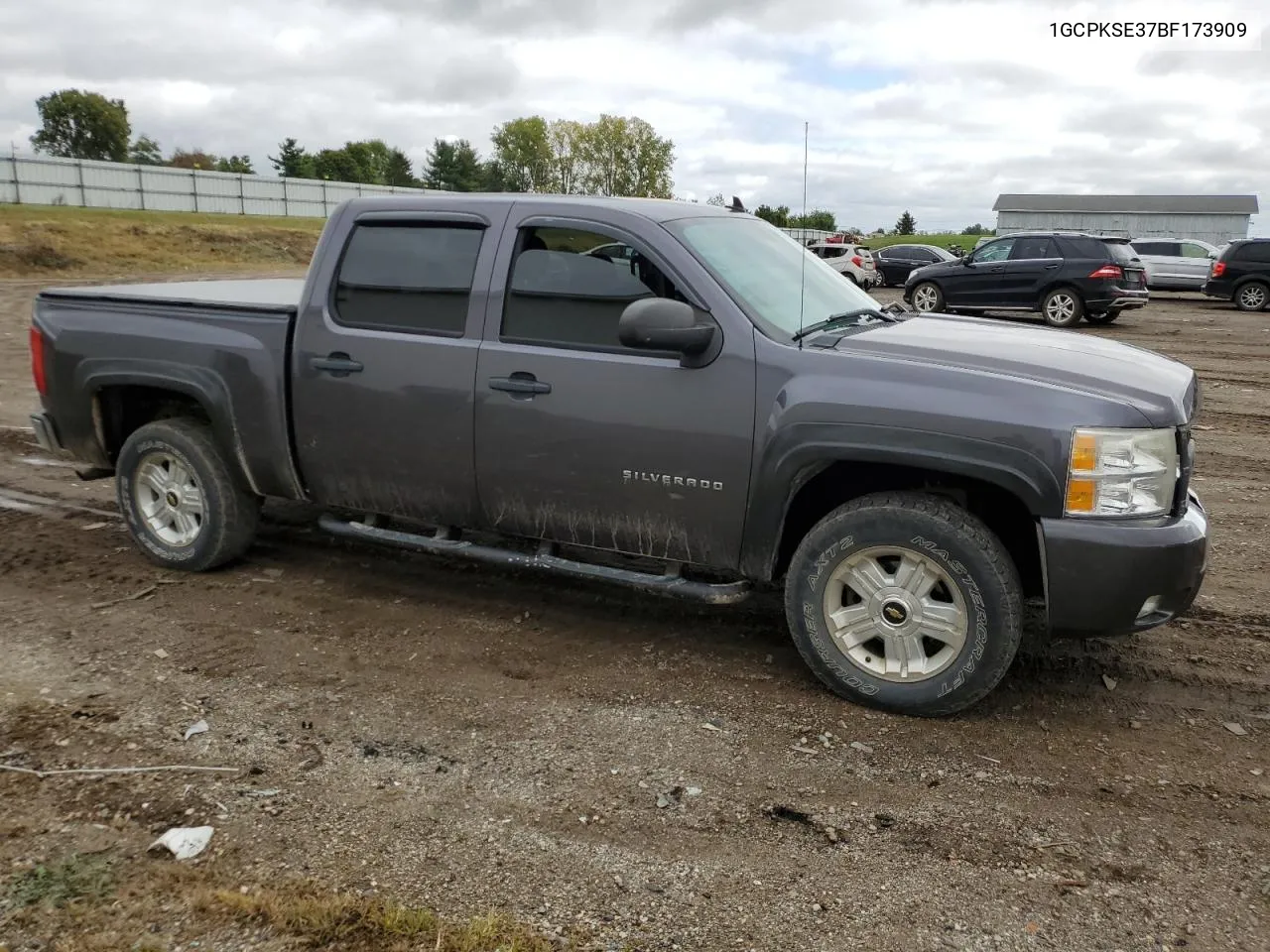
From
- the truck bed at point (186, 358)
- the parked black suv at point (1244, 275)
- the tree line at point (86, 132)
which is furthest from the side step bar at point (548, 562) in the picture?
the tree line at point (86, 132)

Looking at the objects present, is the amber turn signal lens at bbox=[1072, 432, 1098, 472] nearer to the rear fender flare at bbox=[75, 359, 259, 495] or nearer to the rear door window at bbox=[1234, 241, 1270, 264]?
the rear fender flare at bbox=[75, 359, 259, 495]

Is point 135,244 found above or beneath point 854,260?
above

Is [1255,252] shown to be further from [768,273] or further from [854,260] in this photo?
[768,273]

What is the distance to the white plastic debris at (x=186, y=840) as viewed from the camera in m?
3.05

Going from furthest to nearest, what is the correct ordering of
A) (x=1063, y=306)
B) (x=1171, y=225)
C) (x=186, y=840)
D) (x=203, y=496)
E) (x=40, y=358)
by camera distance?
(x=1171, y=225), (x=1063, y=306), (x=40, y=358), (x=203, y=496), (x=186, y=840)

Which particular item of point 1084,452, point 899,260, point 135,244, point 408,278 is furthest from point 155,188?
point 1084,452

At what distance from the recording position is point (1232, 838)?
10.5 ft

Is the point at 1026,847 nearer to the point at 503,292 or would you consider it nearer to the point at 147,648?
the point at 503,292

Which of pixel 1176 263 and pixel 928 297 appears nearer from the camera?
pixel 928 297

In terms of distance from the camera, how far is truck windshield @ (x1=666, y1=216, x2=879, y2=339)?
13.9ft

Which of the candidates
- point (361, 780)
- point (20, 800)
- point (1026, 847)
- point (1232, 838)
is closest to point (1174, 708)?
point (1232, 838)

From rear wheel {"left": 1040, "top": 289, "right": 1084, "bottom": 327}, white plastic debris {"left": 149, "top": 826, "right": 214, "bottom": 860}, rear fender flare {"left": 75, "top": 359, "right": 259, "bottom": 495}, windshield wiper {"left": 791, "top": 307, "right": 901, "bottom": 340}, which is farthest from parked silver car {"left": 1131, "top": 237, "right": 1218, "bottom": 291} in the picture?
white plastic debris {"left": 149, "top": 826, "right": 214, "bottom": 860}

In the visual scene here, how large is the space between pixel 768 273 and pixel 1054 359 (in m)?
1.26

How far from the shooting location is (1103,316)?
1939 centimetres
